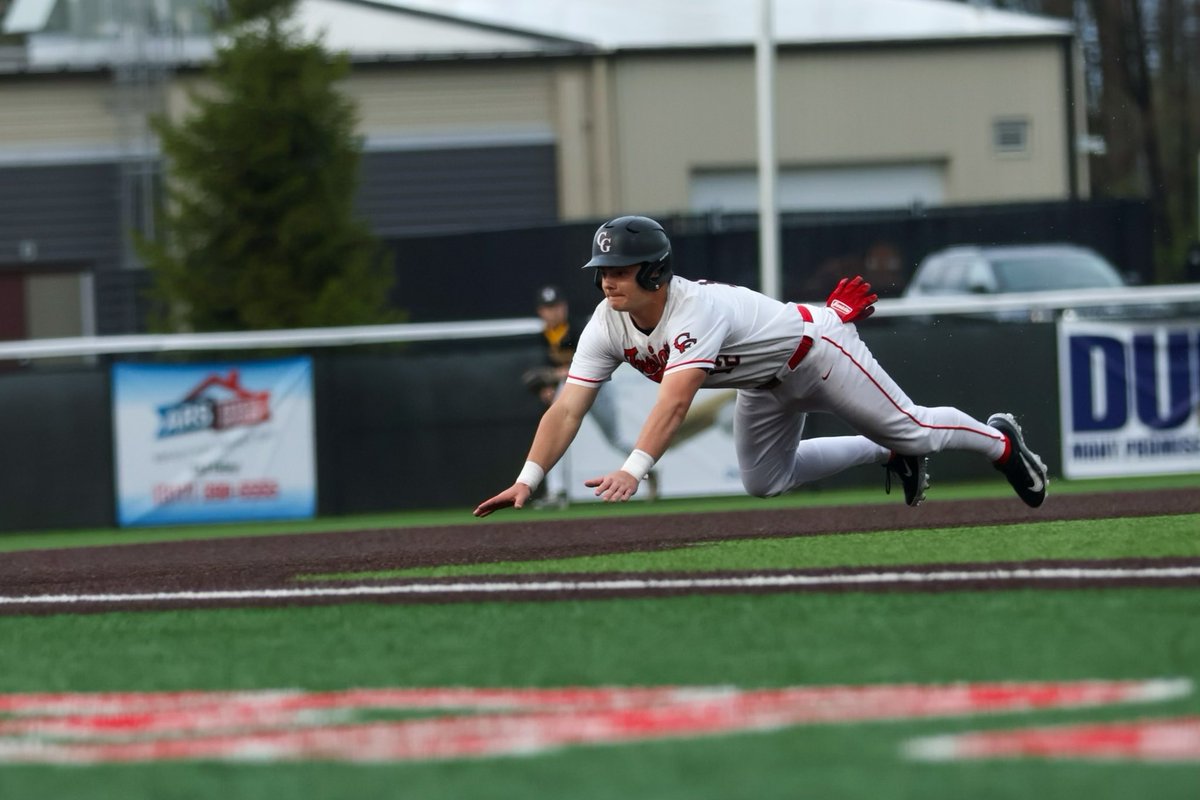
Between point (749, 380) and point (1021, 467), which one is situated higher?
point (749, 380)

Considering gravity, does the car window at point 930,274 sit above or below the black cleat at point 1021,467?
above

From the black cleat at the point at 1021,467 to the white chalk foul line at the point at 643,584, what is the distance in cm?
203

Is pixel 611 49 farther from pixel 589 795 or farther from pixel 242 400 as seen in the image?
pixel 589 795

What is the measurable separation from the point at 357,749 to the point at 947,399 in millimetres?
10791

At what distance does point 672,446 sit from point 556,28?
56.3 feet

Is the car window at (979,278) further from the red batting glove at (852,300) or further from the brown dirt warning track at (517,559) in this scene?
the red batting glove at (852,300)

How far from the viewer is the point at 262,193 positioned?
19172mm

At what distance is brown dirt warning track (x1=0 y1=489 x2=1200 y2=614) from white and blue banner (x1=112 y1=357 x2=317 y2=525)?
183 cm

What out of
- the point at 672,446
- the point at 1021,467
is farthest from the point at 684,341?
the point at 672,446

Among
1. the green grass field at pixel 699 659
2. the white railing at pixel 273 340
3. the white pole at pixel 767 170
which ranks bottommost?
the green grass field at pixel 699 659

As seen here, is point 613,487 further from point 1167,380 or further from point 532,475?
point 1167,380

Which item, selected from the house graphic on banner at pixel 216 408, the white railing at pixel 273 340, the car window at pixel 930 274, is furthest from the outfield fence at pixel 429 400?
the car window at pixel 930 274

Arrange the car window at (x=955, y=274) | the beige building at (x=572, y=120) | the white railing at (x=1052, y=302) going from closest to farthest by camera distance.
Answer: the white railing at (x=1052, y=302)
the car window at (x=955, y=274)
the beige building at (x=572, y=120)

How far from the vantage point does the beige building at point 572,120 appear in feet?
86.0
